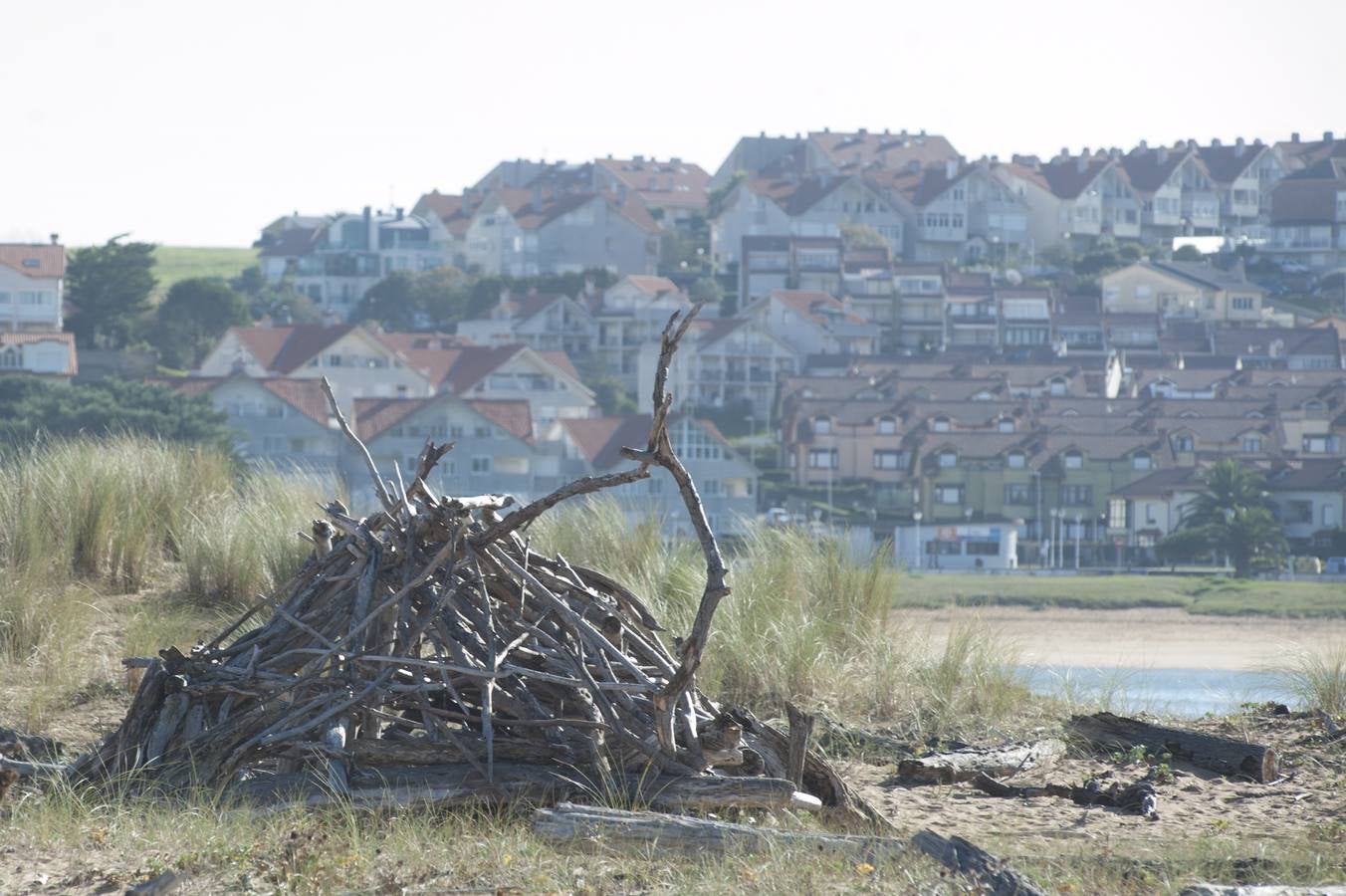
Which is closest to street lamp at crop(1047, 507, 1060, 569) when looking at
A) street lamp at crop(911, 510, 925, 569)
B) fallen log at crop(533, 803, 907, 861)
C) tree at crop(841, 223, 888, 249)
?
street lamp at crop(911, 510, 925, 569)

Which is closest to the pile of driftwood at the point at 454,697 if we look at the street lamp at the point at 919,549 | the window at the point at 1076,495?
A: the street lamp at the point at 919,549

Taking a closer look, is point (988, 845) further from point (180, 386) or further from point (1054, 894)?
point (180, 386)

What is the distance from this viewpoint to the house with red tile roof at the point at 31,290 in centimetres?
7362

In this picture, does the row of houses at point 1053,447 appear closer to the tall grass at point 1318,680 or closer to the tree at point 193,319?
the tree at point 193,319

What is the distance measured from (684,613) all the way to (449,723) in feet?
8.65

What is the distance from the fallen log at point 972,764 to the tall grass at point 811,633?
89 centimetres

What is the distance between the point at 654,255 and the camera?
10262 centimetres

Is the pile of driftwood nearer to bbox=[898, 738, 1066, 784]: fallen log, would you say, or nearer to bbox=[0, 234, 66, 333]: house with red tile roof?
bbox=[898, 738, 1066, 784]: fallen log

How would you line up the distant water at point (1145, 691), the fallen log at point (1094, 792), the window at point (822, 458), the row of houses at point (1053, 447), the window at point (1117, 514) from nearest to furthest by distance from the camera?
1. the fallen log at point (1094, 792)
2. the distant water at point (1145, 691)
3. the row of houses at point (1053, 447)
4. the window at point (1117, 514)
5. the window at point (822, 458)

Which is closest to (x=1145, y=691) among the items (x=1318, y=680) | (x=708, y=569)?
(x=1318, y=680)

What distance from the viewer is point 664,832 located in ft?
20.9

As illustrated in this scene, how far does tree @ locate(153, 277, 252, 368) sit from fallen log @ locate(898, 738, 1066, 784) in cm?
6476

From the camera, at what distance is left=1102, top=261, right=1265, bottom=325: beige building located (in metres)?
89.5

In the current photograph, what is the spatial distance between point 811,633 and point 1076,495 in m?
48.6
